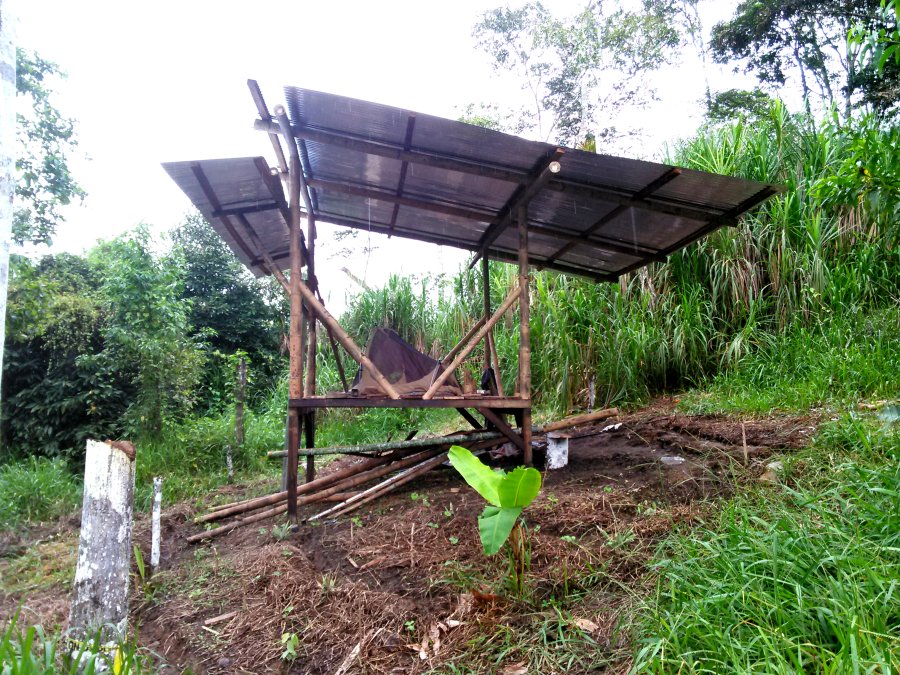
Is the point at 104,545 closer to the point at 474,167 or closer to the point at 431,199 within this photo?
the point at 474,167

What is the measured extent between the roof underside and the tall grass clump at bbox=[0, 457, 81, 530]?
349 centimetres

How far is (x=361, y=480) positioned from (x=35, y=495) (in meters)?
4.22

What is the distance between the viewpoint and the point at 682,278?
717 centimetres

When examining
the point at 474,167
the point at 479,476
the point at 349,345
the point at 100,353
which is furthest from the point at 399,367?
the point at 100,353

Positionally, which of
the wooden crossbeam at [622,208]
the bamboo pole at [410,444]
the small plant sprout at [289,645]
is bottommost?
the small plant sprout at [289,645]

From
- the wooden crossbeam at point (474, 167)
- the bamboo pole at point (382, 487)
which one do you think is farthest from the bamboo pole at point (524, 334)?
the bamboo pole at point (382, 487)

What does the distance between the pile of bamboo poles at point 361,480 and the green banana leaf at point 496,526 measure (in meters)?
1.81

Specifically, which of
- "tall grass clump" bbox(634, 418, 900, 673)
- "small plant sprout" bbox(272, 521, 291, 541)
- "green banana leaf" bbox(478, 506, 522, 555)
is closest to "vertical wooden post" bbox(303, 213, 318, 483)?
"small plant sprout" bbox(272, 521, 291, 541)

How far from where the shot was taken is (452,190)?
15.2ft

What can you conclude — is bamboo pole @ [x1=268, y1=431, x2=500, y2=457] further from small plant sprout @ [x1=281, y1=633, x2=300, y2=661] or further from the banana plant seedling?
the banana plant seedling

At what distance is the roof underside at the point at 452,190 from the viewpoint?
3.75 metres

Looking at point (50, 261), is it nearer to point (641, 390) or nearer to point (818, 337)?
point (641, 390)

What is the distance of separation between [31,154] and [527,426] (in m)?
7.77

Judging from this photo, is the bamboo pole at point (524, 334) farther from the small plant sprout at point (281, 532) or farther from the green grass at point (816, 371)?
the green grass at point (816, 371)
